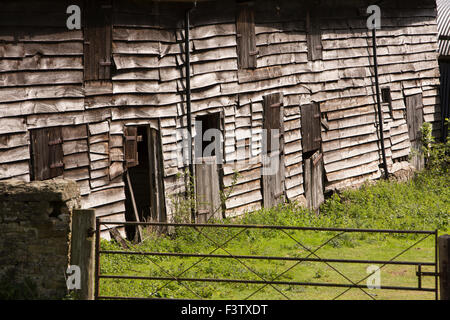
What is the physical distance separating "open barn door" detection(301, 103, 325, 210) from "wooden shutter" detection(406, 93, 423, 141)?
4.41 metres

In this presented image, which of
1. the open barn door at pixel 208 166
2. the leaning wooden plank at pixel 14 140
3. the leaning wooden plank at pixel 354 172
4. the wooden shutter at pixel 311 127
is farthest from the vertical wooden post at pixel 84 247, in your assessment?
the leaning wooden plank at pixel 354 172

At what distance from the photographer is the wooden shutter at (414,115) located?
1953 centimetres

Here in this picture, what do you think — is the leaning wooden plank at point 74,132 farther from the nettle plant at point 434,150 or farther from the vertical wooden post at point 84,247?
the nettle plant at point 434,150

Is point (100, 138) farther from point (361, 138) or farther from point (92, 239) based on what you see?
point (361, 138)

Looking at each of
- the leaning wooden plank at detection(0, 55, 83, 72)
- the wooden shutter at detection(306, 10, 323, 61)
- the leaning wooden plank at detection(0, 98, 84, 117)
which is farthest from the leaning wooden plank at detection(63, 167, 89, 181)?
the wooden shutter at detection(306, 10, 323, 61)

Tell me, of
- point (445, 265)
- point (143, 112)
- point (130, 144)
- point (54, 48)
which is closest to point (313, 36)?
point (143, 112)

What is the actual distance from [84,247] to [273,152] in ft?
24.8

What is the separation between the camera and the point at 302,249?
11992mm

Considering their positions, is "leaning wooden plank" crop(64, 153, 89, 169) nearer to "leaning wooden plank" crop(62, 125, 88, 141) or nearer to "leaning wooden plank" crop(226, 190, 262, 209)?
"leaning wooden plank" crop(62, 125, 88, 141)

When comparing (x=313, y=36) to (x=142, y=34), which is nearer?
(x=142, y=34)

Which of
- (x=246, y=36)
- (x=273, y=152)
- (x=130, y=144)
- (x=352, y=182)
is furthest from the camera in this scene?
(x=352, y=182)

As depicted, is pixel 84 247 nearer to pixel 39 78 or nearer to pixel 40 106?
pixel 40 106

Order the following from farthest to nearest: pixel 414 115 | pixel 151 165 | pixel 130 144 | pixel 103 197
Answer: pixel 414 115
pixel 151 165
pixel 130 144
pixel 103 197

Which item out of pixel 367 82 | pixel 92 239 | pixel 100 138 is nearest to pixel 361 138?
pixel 367 82
